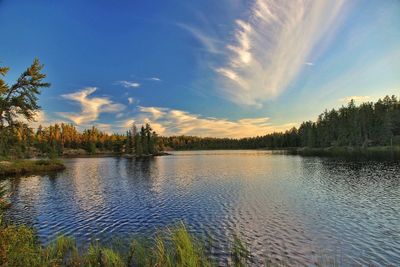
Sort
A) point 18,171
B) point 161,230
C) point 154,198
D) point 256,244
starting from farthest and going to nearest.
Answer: point 18,171 → point 154,198 → point 161,230 → point 256,244

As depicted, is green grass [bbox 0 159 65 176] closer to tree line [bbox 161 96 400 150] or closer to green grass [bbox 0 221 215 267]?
green grass [bbox 0 221 215 267]

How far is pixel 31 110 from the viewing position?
3097 centimetres

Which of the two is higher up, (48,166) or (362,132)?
(362,132)

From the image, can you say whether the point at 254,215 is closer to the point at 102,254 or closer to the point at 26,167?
the point at 102,254

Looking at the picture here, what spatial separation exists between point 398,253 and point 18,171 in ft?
224

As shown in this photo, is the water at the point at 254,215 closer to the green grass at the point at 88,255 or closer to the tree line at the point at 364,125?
the green grass at the point at 88,255

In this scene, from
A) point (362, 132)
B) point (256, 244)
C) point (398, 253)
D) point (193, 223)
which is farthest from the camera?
point (362, 132)

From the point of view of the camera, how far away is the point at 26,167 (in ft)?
200

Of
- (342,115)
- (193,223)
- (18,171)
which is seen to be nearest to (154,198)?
(193,223)

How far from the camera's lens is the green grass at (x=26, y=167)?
182 feet

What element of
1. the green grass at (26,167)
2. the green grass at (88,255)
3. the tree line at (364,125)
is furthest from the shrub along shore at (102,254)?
the tree line at (364,125)

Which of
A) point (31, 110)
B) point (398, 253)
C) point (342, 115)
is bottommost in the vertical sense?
point (398, 253)

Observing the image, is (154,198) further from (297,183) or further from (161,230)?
(297,183)

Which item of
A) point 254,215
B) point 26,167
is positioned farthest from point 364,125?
point 26,167
